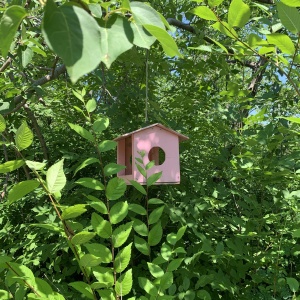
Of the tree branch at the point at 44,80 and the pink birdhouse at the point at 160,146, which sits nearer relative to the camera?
the pink birdhouse at the point at 160,146

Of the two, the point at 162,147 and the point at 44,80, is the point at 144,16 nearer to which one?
the point at 162,147

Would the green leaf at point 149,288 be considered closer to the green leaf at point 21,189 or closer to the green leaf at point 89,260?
the green leaf at point 89,260

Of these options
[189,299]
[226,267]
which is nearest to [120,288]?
[189,299]

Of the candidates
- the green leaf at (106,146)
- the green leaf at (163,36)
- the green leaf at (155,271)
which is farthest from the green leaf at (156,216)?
the green leaf at (163,36)

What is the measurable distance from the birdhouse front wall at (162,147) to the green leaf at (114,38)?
918mm

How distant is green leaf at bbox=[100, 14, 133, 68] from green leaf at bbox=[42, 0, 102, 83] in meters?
0.03

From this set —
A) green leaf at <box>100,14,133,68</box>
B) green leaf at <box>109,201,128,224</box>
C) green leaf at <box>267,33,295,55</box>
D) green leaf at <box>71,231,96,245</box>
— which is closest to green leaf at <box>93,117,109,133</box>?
green leaf at <box>109,201,128,224</box>

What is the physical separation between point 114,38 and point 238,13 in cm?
42

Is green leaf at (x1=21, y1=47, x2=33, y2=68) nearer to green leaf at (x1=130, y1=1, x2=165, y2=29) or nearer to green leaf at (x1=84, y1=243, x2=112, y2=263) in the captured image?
green leaf at (x1=84, y1=243, x2=112, y2=263)

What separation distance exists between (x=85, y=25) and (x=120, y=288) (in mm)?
682

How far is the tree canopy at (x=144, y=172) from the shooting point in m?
0.38

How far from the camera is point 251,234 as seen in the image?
124 cm

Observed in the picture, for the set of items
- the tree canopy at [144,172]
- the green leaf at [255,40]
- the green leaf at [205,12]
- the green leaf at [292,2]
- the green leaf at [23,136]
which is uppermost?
the green leaf at [292,2]

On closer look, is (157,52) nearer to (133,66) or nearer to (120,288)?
(133,66)
